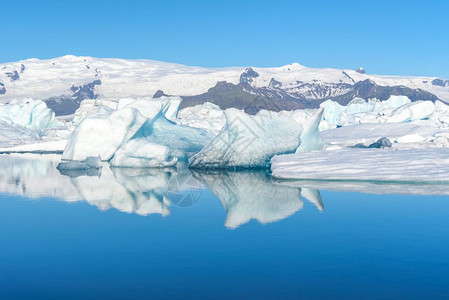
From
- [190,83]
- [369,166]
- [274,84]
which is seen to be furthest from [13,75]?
[369,166]

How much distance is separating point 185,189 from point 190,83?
115731mm

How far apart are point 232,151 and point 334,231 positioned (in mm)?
7292

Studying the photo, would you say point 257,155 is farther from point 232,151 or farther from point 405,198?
point 405,198

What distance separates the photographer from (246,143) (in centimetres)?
1327

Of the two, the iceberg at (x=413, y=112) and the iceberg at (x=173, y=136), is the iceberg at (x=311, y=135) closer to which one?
the iceberg at (x=173, y=136)

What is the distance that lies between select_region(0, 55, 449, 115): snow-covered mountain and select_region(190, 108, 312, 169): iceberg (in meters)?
88.6

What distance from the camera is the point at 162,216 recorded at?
291 inches

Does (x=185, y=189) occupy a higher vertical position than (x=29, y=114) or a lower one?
lower

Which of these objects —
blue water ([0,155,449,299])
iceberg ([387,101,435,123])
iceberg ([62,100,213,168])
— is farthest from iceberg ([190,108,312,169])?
iceberg ([387,101,435,123])

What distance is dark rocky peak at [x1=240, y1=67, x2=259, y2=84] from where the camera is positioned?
442ft

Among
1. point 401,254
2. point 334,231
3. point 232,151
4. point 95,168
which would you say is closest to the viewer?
point 401,254

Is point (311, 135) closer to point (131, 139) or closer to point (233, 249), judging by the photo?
point (131, 139)

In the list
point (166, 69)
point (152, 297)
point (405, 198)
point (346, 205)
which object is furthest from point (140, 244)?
point (166, 69)

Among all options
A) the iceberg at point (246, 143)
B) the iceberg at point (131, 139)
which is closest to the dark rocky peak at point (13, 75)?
the iceberg at point (131, 139)
